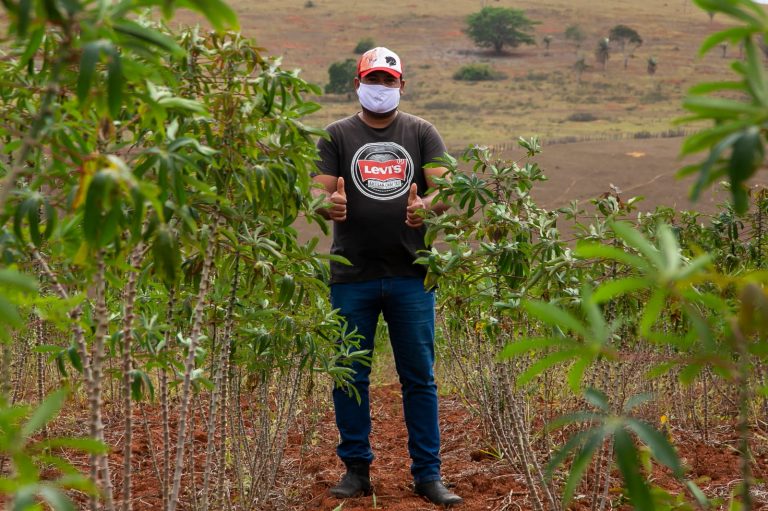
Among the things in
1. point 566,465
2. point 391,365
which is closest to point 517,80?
point 391,365

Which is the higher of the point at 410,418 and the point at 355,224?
the point at 355,224

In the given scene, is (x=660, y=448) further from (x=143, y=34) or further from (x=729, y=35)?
(x=143, y=34)

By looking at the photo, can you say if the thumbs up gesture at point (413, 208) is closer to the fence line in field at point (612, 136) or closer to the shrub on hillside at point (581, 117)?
the fence line in field at point (612, 136)

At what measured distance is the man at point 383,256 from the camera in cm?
341

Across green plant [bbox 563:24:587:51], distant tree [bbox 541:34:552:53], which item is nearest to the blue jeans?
distant tree [bbox 541:34:552:53]

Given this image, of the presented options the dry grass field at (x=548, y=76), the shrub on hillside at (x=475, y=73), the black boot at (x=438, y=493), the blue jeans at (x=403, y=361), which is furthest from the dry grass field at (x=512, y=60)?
the black boot at (x=438, y=493)

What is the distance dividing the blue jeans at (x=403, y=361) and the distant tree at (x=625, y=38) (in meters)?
46.5

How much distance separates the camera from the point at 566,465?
3.67 meters

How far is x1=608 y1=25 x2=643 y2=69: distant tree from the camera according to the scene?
4838 cm

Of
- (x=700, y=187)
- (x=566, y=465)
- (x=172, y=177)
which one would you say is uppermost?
(x=172, y=177)

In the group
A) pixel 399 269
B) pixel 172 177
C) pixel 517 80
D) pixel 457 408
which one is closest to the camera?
pixel 172 177

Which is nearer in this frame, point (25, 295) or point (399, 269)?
point (25, 295)

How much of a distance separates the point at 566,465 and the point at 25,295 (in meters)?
2.48

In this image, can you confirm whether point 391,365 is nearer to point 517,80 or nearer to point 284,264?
point 284,264
